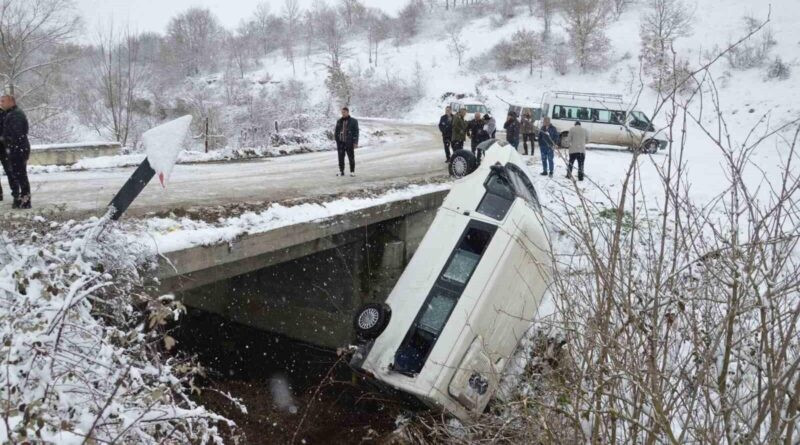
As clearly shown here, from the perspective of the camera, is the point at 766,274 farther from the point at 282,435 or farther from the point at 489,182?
the point at 282,435

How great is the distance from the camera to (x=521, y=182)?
8.20m

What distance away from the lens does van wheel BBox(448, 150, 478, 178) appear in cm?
885

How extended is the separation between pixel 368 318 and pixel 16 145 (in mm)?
4631

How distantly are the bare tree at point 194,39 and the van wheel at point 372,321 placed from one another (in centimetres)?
5933

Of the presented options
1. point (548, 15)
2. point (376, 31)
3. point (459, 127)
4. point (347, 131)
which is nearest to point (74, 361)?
point (347, 131)

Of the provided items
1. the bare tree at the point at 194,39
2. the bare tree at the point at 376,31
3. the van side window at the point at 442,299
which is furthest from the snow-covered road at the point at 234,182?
the bare tree at the point at 194,39

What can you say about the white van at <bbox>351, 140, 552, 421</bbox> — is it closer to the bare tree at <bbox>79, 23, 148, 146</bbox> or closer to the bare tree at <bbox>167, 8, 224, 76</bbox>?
the bare tree at <bbox>79, 23, 148, 146</bbox>

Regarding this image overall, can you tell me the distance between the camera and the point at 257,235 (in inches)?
265

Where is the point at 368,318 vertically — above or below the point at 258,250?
below

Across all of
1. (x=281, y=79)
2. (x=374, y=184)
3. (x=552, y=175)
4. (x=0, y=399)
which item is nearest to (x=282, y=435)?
(x=374, y=184)

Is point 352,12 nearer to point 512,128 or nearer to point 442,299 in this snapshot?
point 512,128

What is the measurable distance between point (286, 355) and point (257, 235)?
450 cm

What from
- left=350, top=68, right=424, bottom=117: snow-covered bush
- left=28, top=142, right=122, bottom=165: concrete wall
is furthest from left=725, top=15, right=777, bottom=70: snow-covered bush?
left=28, top=142, right=122, bottom=165: concrete wall

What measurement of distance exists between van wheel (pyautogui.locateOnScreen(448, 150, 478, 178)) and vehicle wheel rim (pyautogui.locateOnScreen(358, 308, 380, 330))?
10.9 ft
